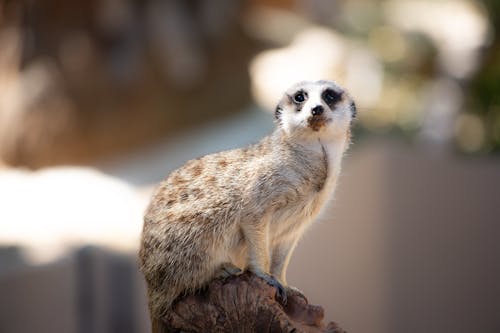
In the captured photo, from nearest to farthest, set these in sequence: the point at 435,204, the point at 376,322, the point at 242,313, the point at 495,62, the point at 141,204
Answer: the point at 242,313 → the point at 376,322 → the point at 435,204 → the point at 141,204 → the point at 495,62

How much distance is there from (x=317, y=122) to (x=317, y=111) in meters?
0.06

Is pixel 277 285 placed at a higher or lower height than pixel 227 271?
lower

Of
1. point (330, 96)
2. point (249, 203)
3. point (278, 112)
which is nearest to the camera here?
point (249, 203)

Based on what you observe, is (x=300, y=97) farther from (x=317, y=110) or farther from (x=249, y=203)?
(x=249, y=203)

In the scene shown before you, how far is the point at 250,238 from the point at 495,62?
719cm

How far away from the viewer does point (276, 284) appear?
2.82 m

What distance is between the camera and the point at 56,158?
36.7 feet

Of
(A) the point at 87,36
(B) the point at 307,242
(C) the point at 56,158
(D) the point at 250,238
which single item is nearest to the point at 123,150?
(C) the point at 56,158

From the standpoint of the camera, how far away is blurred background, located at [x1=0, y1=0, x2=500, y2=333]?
6070mm

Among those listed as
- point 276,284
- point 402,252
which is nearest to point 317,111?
point 276,284

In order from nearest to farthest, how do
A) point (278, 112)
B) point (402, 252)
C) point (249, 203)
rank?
point (249, 203) < point (278, 112) < point (402, 252)

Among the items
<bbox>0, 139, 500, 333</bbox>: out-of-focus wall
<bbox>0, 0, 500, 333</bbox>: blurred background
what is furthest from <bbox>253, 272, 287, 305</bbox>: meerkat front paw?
<bbox>0, 139, 500, 333</bbox>: out-of-focus wall

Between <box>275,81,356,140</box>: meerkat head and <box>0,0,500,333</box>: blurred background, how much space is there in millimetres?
665

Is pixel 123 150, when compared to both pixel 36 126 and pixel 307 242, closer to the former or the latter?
pixel 36 126
